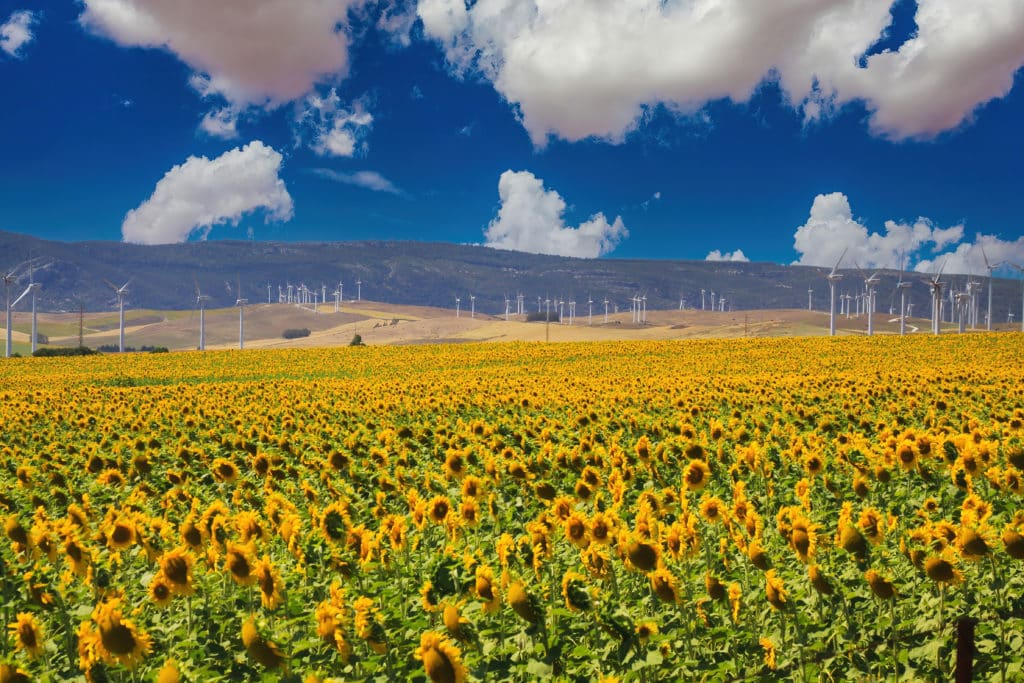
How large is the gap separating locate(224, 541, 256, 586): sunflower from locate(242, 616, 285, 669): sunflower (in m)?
0.95

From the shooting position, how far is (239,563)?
17.7ft

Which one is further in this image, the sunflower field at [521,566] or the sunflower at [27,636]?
the sunflower field at [521,566]

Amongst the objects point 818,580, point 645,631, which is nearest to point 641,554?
point 645,631

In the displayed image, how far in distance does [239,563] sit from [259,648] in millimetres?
1118

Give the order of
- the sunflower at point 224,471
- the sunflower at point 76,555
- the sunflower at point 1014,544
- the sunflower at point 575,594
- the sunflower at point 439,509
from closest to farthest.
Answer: the sunflower at point 575,594 < the sunflower at point 1014,544 < the sunflower at point 76,555 < the sunflower at point 439,509 < the sunflower at point 224,471

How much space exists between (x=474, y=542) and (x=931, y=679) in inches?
169

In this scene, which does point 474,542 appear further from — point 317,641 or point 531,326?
point 531,326

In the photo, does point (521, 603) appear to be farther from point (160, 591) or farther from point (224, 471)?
point (224, 471)

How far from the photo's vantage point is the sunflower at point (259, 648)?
14.2 ft

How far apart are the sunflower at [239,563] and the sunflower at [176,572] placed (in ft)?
0.89

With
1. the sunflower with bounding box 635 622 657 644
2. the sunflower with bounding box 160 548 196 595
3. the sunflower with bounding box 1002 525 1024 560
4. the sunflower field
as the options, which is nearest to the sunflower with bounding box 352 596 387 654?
the sunflower field

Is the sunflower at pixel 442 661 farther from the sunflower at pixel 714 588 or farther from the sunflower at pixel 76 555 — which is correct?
the sunflower at pixel 76 555

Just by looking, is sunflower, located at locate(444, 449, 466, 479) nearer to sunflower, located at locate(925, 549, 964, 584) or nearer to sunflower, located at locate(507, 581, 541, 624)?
sunflower, located at locate(507, 581, 541, 624)

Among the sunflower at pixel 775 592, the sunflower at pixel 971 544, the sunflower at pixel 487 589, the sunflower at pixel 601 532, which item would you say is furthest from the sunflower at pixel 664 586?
the sunflower at pixel 971 544
